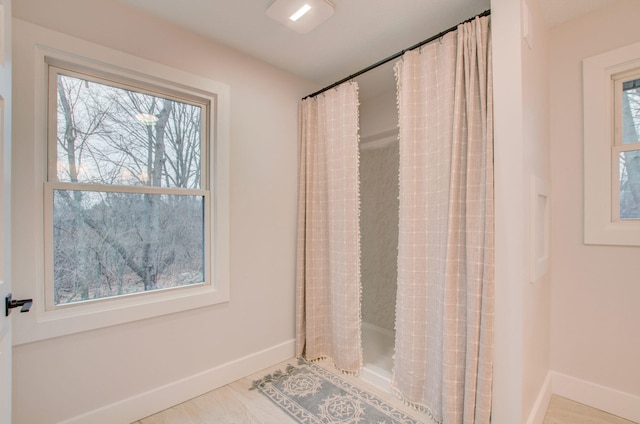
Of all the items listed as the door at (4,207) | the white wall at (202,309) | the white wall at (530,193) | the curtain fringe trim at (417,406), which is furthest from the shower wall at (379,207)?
the door at (4,207)

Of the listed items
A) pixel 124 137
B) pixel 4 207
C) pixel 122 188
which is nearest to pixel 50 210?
pixel 122 188

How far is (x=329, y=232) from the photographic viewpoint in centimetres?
234

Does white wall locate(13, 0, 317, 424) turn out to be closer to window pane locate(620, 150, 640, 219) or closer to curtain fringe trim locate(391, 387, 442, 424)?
curtain fringe trim locate(391, 387, 442, 424)

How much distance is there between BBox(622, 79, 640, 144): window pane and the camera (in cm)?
173

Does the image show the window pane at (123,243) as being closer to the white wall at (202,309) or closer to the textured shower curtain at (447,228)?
the white wall at (202,309)

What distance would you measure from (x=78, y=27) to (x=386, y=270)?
9.69 ft

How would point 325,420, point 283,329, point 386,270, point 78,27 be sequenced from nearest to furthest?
point 78,27, point 325,420, point 283,329, point 386,270

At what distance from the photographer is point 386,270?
2.99 meters

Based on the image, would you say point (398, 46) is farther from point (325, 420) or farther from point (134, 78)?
point (325, 420)

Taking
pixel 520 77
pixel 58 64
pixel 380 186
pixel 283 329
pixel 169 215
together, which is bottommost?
pixel 283 329

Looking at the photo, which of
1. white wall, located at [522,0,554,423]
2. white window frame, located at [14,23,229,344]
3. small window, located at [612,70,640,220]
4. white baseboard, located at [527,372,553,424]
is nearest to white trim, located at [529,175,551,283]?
white wall, located at [522,0,554,423]

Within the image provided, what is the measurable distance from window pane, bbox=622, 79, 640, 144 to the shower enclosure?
156 centimetres

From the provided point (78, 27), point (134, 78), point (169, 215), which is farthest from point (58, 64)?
point (169, 215)

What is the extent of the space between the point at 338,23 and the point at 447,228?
1459mm
